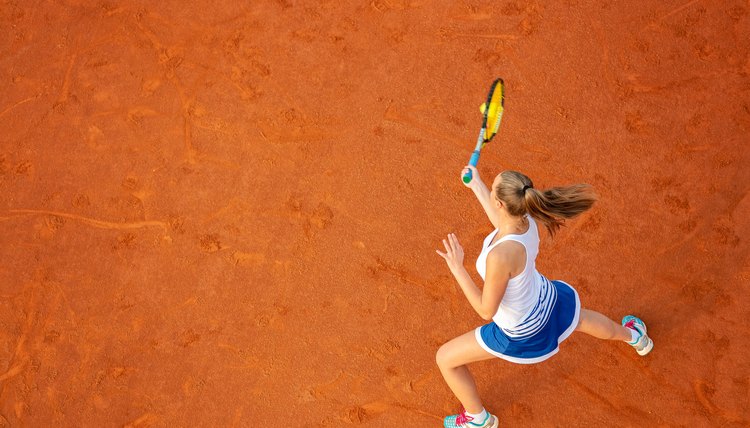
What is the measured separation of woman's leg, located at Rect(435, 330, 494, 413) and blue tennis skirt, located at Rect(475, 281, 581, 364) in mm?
97

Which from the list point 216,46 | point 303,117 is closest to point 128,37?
point 216,46

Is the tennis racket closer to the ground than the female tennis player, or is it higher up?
higher up

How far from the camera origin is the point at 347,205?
5035mm

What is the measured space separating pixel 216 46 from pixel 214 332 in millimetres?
2518

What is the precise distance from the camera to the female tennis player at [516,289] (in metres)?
3.08

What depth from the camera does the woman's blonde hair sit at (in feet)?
9.88

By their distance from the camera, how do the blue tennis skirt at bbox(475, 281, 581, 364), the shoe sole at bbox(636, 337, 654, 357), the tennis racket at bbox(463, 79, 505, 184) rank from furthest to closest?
the shoe sole at bbox(636, 337, 654, 357) → the tennis racket at bbox(463, 79, 505, 184) → the blue tennis skirt at bbox(475, 281, 581, 364)

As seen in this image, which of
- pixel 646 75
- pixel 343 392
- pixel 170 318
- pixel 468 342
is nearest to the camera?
pixel 468 342

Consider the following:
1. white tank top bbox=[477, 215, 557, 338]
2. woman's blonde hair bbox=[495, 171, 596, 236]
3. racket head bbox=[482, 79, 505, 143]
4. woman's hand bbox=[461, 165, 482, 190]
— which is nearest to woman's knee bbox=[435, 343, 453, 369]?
white tank top bbox=[477, 215, 557, 338]

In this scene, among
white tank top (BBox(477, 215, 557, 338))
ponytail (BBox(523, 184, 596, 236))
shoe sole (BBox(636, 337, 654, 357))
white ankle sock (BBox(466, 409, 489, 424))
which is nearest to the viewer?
ponytail (BBox(523, 184, 596, 236))

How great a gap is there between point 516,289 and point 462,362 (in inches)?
33.3

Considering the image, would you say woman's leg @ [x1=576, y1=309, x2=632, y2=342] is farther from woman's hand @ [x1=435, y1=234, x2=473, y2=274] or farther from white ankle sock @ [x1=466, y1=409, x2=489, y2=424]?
woman's hand @ [x1=435, y1=234, x2=473, y2=274]

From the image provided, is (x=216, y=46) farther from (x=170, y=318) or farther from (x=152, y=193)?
(x=170, y=318)

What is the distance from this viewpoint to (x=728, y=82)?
16.8 ft
